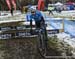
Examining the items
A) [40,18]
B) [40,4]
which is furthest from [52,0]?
[40,18]

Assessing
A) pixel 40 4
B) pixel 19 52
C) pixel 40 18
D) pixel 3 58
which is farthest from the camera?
pixel 40 4

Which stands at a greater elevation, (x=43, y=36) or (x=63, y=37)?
(x=43, y=36)

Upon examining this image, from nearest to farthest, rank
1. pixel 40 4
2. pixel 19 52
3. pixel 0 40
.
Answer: pixel 19 52 < pixel 0 40 < pixel 40 4

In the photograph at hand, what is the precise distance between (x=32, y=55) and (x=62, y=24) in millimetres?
7088

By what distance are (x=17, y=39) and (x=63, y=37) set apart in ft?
8.49

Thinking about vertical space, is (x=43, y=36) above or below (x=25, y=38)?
above

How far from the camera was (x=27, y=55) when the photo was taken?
998 centimetres

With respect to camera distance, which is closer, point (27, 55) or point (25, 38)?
point (27, 55)

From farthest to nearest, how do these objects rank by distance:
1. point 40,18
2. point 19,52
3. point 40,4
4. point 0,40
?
point 40,4 < point 0,40 < point 40,18 < point 19,52

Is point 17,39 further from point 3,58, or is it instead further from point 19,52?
point 3,58

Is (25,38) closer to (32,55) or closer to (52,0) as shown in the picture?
(32,55)

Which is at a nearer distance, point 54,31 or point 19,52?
point 19,52

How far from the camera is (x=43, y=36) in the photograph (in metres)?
10.7

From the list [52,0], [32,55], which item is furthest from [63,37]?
[52,0]
